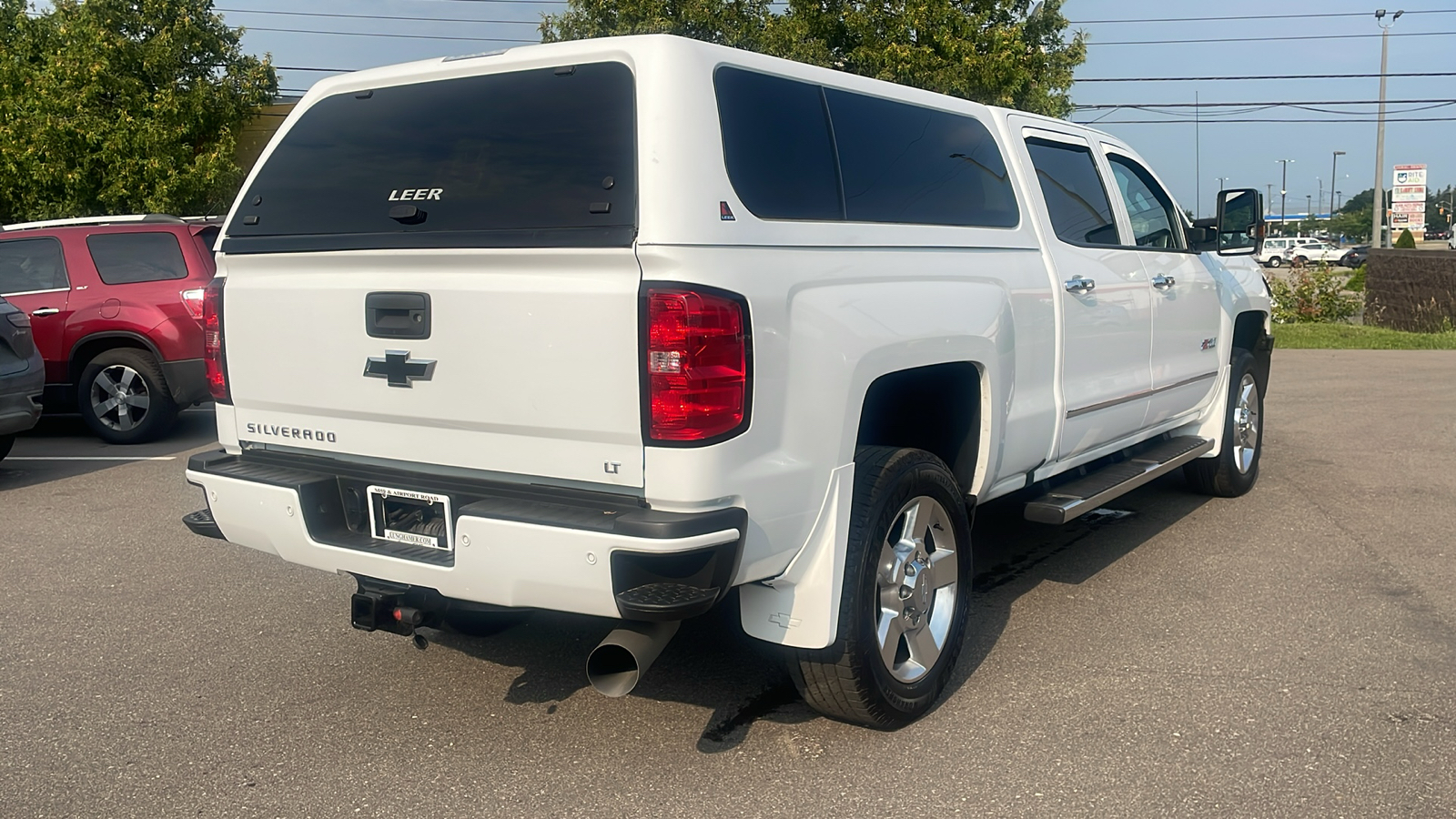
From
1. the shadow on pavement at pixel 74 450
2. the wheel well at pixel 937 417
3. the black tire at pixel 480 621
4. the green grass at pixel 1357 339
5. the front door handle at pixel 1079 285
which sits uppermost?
the front door handle at pixel 1079 285

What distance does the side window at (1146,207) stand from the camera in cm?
590

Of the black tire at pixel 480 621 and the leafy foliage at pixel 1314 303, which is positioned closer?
the black tire at pixel 480 621

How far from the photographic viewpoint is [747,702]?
4.08 meters

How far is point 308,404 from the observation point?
3.73 m

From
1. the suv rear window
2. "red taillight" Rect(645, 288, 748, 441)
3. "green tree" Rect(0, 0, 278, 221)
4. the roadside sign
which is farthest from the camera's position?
the roadside sign

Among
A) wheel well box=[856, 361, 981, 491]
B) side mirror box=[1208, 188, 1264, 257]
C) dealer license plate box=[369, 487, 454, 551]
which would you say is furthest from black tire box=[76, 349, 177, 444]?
side mirror box=[1208, 188, 1264, 257]

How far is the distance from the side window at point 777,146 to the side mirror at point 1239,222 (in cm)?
317

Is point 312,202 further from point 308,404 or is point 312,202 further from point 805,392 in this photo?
point 805,392

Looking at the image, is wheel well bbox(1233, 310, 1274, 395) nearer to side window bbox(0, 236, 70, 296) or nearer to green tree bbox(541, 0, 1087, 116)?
side window bbox(0, 236, 70, 296)

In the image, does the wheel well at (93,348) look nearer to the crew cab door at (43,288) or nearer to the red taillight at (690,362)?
the crew cab door at (43,288)

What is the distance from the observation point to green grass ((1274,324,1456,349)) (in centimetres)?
1795

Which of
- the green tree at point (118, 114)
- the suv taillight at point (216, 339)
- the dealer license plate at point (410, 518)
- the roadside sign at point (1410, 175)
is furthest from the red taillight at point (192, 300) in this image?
the roadside sign at point (1410, 175)

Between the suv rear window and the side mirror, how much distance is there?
392 cm

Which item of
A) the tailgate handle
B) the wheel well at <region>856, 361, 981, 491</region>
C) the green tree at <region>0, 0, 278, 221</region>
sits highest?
the green tree at <region>0, 0, 278, 221</region>
